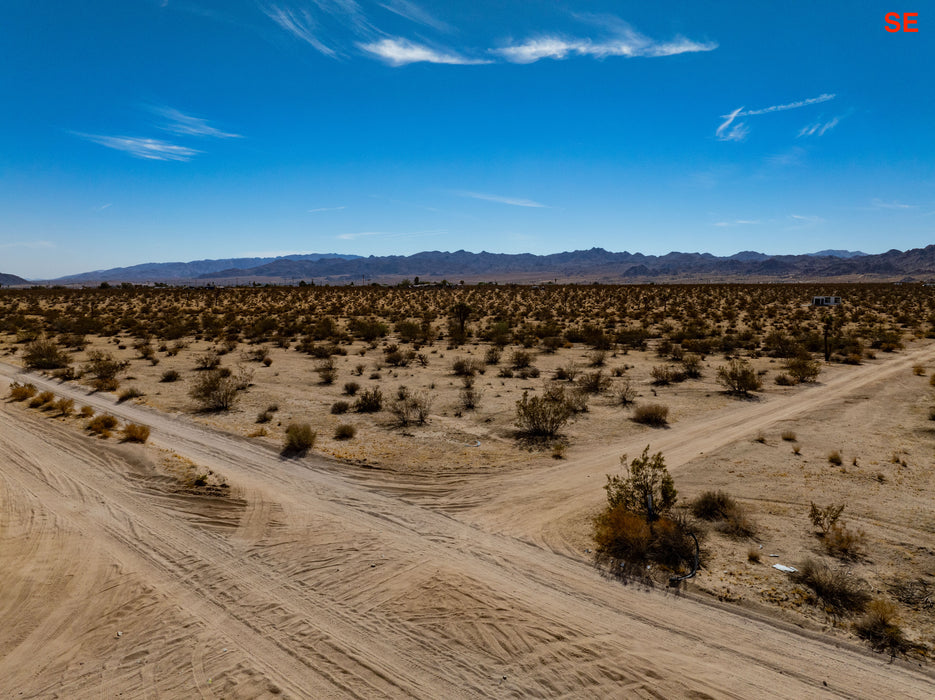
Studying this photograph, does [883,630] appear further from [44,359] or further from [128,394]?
[44,359]

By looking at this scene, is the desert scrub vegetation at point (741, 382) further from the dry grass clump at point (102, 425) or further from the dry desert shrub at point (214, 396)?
the dry grass clump at point (102, 425)

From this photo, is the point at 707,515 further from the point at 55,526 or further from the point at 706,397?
the point at 55,526

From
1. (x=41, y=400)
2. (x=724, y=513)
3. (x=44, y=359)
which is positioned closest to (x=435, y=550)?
(x=724, y=513)

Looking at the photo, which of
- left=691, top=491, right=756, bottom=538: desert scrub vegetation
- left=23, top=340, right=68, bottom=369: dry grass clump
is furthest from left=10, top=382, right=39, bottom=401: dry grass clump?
left=691, top=491, right=756, bottom=538: desert scrub vegetation

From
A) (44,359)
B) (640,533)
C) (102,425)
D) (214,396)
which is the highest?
(44,359)

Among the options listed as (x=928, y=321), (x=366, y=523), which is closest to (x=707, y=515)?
(x=366, y=523)

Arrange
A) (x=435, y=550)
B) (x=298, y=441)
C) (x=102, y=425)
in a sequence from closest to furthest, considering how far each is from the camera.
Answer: (x=435, y=550) → (x=298, y=441) → (x=102, y=425)

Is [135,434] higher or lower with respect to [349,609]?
higher

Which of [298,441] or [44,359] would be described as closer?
[298,441]
